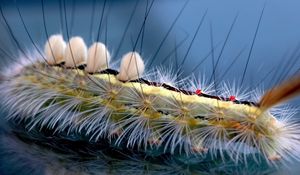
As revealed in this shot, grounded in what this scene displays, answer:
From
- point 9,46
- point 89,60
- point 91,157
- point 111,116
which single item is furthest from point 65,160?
point 9,46

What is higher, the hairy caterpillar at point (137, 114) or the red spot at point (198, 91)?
the red spot at point (198, 91)

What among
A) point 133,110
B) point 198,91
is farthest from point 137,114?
point 198,91

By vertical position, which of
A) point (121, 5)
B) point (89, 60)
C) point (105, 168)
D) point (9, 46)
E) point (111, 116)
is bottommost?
point (105, 168)

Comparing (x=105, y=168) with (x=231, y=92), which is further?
(x=231, y=92)

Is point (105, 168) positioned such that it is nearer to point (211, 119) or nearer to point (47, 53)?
point (211, 119)

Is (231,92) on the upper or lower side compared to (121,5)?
lower

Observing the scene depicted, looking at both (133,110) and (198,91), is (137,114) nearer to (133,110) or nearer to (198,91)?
(133,110)

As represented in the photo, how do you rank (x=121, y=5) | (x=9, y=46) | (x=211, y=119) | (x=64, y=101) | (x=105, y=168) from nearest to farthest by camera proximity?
(x=105, y=168) → (x=211, y=119) → (x=64, y=101) → (x=9, y=46) → (x=121, y=5)

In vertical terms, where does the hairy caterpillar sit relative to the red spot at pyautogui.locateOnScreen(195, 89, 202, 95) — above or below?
below
